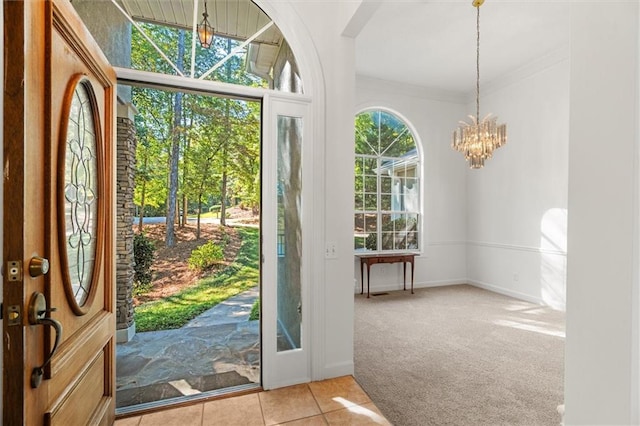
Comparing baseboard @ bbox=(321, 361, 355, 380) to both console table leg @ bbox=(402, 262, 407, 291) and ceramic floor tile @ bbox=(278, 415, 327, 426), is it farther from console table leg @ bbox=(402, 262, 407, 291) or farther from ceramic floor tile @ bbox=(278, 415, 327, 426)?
console table leg @ bbox=(402, 262, 407, 291)

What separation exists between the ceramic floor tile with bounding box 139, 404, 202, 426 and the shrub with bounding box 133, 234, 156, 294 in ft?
10.6

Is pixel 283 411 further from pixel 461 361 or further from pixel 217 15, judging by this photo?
pixel 217 15

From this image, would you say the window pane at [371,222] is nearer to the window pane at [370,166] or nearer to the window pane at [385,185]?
the window pane at [385,185]

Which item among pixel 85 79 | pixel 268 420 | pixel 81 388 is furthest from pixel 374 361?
pixel 85 79

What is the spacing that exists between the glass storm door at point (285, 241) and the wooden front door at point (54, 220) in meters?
0.97

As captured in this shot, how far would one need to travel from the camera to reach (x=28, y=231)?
35.5 inches

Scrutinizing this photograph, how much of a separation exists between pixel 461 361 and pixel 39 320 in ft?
9.68

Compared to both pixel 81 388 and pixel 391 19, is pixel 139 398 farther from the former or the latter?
pixel 391 19

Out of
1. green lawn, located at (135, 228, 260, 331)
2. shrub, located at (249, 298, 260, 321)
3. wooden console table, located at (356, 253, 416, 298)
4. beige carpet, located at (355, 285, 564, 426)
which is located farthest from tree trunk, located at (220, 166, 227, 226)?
beige carpet, located at (355, 285, 564, 426)

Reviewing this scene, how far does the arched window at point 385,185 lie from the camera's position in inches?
202

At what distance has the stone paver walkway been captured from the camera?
2.29 meters

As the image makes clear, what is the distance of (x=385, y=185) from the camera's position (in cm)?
530

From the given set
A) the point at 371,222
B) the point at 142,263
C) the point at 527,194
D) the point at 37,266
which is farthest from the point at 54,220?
the point at 527,194

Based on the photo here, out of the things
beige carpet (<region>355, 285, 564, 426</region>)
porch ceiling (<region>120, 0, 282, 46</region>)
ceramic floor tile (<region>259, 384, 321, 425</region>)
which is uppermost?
porch ceiling (<region>120, 0, 282, 46</region>)
